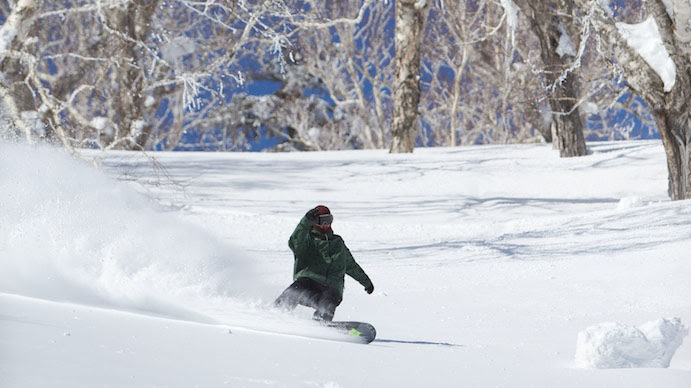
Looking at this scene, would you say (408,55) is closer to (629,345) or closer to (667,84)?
(667,84)

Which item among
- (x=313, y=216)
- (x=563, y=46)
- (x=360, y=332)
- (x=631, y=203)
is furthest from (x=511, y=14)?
(x=360, y=332)

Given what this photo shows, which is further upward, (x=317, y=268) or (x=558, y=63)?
(x=558, y=63)

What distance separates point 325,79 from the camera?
1117 inches

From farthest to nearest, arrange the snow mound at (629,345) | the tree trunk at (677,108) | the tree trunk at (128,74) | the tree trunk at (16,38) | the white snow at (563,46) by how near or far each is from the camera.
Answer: the tree trunk at (128,74), the white snow at (563,46), the tree trunk at (677,108), the tree trunk at (16,38), the snow mound at (629,345)

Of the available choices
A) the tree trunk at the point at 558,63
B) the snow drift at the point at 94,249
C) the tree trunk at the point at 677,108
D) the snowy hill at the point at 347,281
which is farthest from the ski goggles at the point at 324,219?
the tree trunk at the point at 558,63

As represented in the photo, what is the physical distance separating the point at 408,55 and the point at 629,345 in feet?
41.6

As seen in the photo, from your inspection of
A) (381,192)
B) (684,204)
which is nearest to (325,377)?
(684,204)

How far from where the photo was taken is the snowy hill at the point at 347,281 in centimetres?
340

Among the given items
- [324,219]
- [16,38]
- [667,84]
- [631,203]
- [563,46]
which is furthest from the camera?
[563,46]

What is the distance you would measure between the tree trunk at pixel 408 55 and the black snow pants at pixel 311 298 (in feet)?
38.0

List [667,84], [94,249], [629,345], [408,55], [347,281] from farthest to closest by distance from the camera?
[408,55] → [667,84] → [347,281] → [94,249] → [629,345]

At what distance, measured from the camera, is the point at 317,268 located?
527cm

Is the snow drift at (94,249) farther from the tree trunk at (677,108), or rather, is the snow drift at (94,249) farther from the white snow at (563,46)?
the white snow at (563,46)

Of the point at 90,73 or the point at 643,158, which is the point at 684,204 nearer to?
the point at 643,158
